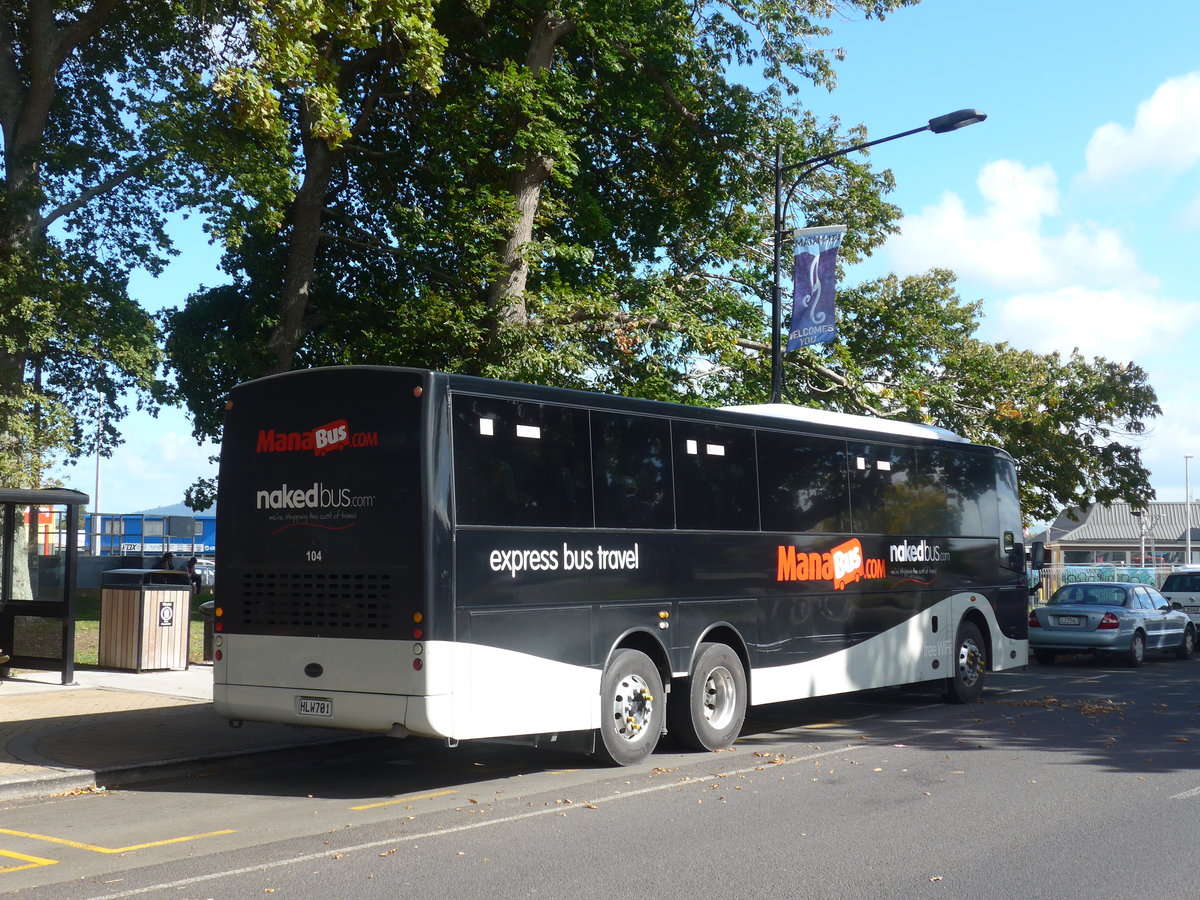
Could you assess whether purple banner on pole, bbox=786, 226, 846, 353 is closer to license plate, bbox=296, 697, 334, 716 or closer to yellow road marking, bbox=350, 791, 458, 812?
yellow road marking, bbox=350, 791, 458, 812

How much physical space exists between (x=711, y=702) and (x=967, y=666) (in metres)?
5.77

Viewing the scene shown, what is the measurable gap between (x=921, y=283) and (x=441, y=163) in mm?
12739

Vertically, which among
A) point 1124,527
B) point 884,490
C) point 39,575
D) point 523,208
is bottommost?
point 39,575

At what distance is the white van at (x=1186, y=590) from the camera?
28656 millimetres

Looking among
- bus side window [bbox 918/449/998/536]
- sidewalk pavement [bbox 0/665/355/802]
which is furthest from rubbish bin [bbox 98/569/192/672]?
bus side window [bbox 918/449/998/536]

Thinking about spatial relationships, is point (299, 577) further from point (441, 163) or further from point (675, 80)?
point (675, 80)

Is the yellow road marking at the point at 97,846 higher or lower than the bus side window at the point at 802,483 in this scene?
lower

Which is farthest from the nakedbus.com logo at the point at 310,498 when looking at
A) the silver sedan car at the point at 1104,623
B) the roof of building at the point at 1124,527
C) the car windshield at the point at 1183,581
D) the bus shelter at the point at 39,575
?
the roof of building at the point at 1124,527

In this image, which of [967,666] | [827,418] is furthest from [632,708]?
[967,666]

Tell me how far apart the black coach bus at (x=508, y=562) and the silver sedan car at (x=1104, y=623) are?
11134 millimetres

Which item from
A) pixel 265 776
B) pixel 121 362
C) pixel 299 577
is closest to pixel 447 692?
pixel 299 577

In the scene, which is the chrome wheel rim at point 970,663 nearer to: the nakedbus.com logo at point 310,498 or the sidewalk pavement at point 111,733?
the sidewalk pavement at point 111,733

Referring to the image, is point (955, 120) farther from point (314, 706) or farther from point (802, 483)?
point (314, 706)

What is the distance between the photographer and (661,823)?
834cm
